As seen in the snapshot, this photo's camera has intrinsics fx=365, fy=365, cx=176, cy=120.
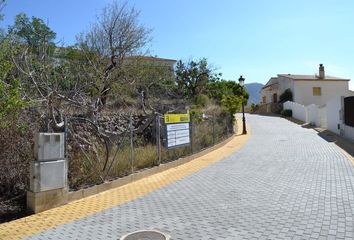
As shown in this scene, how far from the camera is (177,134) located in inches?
534

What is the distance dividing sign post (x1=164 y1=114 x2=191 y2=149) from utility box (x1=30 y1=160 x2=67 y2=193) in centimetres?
557

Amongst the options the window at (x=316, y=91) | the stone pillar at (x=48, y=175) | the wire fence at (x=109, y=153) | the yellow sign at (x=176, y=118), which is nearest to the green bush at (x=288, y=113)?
the window at (x=316, y=91)

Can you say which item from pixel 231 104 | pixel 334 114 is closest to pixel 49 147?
pixel 231 104

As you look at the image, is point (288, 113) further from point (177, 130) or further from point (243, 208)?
point (243, 208)

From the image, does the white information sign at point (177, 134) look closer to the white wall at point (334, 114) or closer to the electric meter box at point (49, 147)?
the electric meter box at point (49, 147)

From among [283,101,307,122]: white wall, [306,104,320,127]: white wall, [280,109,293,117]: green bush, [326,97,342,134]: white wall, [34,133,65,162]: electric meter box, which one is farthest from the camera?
[280,109,293,117]: green bush

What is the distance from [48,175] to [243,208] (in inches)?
153

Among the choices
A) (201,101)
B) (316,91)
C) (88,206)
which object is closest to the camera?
(88,206)

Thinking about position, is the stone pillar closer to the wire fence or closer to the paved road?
the wire fence

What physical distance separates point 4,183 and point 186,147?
26.2ft

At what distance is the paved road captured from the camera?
563cm

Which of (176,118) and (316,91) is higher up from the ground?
(316,91)

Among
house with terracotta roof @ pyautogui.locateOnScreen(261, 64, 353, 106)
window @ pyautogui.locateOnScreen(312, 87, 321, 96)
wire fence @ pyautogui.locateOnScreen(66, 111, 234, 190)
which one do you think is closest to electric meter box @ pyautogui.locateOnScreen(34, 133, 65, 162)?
wire fence @ pyautogui.locateOnScreen(66, 111, 234, 190)

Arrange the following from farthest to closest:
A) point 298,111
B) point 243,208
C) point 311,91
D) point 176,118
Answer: point 311,91, point 298,111, point 176,118, point 243,208
